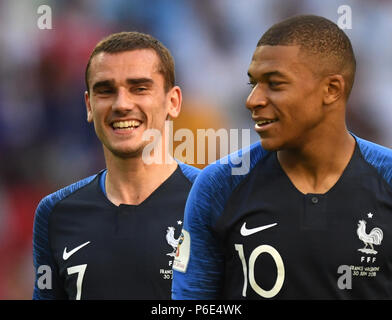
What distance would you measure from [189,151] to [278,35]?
3619 millimetres

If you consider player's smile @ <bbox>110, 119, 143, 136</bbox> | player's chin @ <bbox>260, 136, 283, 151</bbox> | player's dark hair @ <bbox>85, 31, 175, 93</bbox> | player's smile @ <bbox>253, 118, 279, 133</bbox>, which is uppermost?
player's dark hair @ <bbox>85, 31, 175, 93</bbox>

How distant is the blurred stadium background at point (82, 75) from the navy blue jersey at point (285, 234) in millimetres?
3845

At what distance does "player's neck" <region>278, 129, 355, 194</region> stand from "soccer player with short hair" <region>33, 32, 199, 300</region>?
0.91 meters

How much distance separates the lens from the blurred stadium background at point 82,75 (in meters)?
7.37

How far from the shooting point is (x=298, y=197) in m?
3.29

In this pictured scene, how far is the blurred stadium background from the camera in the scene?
737 centimetres

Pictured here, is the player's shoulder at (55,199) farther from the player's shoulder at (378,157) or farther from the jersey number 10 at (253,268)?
the player's shoulder at (378,157)

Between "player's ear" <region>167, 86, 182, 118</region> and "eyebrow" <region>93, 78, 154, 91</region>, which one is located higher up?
"eyebrow" <region>93, 78, 154, 91</region>

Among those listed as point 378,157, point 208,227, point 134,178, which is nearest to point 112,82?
point 134,178

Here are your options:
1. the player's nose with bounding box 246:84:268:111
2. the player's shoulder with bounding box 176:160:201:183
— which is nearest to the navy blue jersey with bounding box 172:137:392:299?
the player's nose with bounding box 246:84:268:111

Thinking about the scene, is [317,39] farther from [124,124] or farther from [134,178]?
[134,178]

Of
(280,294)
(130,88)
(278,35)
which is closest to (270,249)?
(280,294)

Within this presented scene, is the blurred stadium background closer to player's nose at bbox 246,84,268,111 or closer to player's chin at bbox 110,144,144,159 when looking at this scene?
player's chin at bbox 110,144,144,159

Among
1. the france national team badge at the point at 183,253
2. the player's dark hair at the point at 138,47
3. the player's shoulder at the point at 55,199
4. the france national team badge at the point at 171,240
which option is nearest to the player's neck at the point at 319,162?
the france national team badge at the point at 183,253
